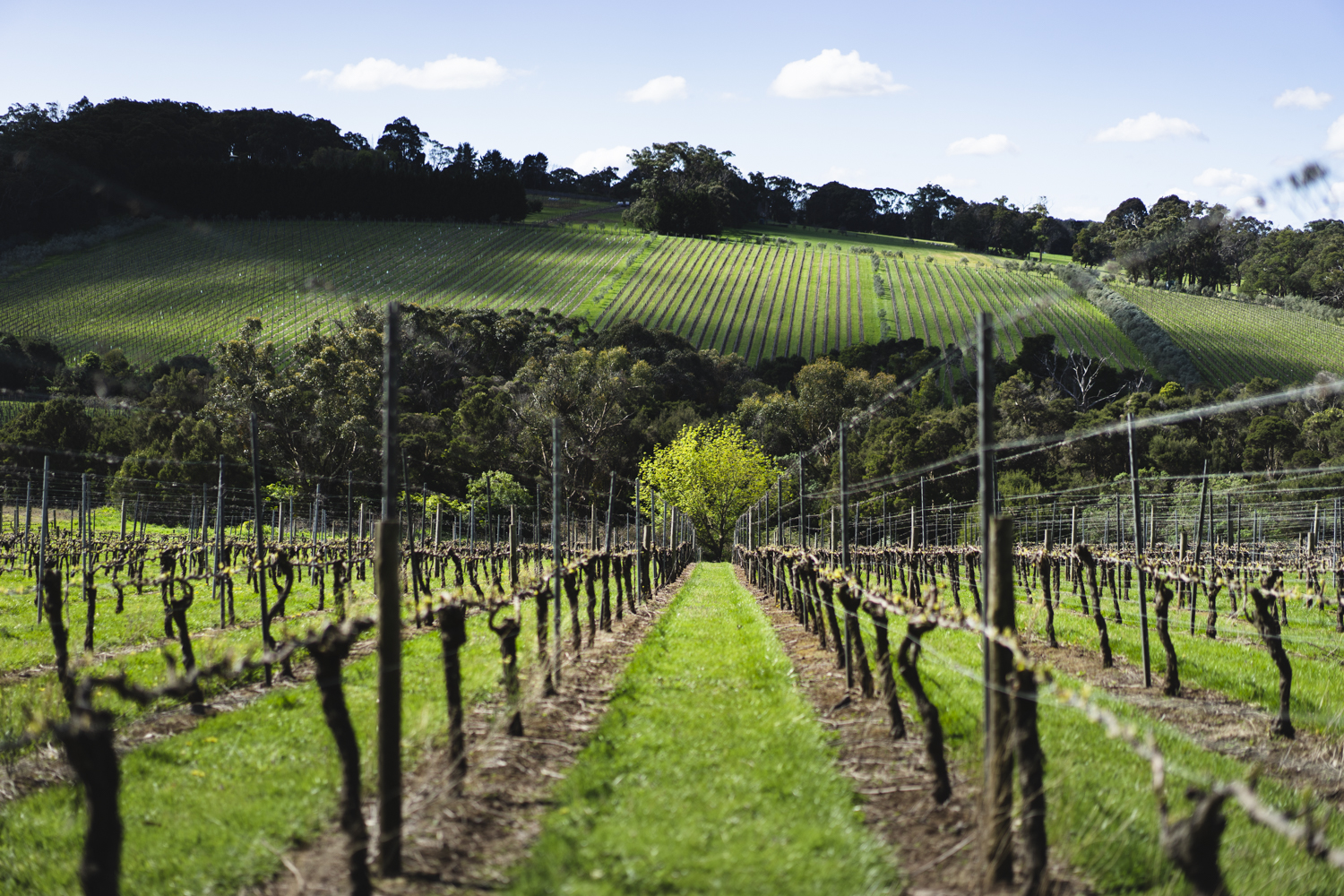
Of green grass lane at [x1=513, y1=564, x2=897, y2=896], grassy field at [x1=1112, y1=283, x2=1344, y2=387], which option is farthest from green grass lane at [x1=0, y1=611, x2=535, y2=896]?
grassy field at [x1=1112, y1=283, x2=1344, y2=387]

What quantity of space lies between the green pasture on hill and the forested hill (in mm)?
3992

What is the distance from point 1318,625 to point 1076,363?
52.8m

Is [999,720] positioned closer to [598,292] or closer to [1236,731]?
[1236,731]

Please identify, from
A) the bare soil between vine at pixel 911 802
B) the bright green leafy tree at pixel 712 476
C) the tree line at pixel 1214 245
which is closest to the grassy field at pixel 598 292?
the bright green leafy tree at pixel 712 476

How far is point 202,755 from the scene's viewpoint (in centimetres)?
779

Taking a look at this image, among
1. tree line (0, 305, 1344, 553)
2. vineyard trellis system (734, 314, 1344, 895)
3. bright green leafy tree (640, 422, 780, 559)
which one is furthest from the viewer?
bright green leafy tree (640, 422, 780, 559)

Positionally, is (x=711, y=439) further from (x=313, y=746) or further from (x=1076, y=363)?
(x=313, y=746)

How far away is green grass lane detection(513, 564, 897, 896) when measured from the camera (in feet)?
17.7

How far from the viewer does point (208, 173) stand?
106 meters

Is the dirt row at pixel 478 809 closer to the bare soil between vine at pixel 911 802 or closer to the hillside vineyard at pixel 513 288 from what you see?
the bare soil between vine at pixel 911 802

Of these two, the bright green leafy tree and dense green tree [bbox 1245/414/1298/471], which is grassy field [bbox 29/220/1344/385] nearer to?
dense green tree [bbox 1245/414/1298/471]

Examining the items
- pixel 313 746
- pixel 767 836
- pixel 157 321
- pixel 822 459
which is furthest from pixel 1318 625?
pixel 157 321

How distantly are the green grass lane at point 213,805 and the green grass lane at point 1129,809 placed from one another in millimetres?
4579

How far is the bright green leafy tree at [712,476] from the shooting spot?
198 feet
